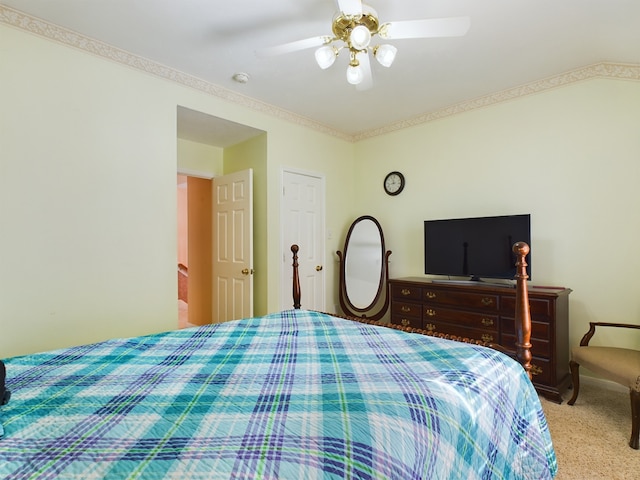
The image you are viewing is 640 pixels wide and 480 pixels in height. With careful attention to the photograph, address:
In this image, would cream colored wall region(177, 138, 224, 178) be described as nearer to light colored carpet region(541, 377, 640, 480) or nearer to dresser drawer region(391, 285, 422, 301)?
dresser drawer region(391, 285, 422, 301)

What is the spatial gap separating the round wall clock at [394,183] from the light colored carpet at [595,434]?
248 centimetres

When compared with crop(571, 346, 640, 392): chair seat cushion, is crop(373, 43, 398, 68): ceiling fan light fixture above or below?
above

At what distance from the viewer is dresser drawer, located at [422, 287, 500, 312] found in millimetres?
2783

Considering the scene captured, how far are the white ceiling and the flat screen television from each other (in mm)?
1256

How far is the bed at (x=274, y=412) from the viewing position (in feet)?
2.43

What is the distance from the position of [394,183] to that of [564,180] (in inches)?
67.0

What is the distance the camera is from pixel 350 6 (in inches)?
65.7

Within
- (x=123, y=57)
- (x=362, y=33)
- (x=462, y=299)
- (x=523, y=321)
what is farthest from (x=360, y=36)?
(x=462, y=299)

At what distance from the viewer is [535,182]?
3.02 m

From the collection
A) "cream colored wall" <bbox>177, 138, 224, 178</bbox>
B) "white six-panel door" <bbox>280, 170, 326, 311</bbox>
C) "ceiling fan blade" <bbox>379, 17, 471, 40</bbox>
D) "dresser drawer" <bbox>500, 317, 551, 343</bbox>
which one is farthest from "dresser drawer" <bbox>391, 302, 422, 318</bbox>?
"cream colored wall" <bbox>177, 138, 224, 178</bbox>

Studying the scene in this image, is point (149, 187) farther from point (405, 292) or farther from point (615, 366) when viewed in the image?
point (615, 366)

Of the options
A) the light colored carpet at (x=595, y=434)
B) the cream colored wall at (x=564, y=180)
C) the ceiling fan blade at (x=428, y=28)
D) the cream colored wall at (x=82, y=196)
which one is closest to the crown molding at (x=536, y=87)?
the cream colored wall at (x=564, y=180)

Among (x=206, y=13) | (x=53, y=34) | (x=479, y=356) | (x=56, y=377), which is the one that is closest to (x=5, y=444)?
(x=56, y=377)

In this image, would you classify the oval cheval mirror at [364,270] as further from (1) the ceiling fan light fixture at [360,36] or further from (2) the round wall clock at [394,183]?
(1) the ceiling fan light fixture at [360,36]
